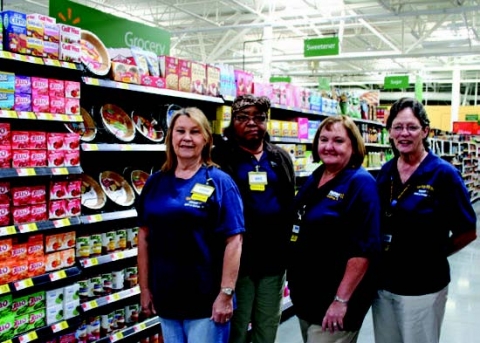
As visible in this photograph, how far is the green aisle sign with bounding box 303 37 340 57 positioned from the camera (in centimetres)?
1230

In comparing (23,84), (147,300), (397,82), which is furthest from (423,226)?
(397,82)

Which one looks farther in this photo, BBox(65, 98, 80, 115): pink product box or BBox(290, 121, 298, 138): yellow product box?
BBox(290, 121, 298, 138): yellow product box

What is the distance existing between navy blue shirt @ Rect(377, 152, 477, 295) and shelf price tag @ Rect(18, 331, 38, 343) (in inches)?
82.2

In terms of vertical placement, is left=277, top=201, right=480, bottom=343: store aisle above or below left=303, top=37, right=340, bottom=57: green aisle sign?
below

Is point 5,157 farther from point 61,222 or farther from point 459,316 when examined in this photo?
point 459,316

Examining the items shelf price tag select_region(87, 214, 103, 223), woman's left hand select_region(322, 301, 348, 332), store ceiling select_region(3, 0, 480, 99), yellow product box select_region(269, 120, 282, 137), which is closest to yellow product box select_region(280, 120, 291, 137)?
yellow product box select_region(269, 120, 282, 137)

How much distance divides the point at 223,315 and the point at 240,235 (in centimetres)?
39

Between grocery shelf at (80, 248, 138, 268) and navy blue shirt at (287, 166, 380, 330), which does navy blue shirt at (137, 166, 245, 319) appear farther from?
grocery shelf at (80, 248, 138, 268)

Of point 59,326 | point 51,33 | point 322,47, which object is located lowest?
A: point 59,326

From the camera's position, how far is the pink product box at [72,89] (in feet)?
10.0

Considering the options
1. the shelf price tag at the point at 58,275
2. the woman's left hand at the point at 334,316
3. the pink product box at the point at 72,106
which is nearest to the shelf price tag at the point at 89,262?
the shelf price tag at the point at 58,275

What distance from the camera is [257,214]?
9.19 feet

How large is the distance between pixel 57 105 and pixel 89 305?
54.2 inches

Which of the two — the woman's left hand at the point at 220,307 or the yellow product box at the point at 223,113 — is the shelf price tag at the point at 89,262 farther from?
the yellow product box at the point at 223,113
